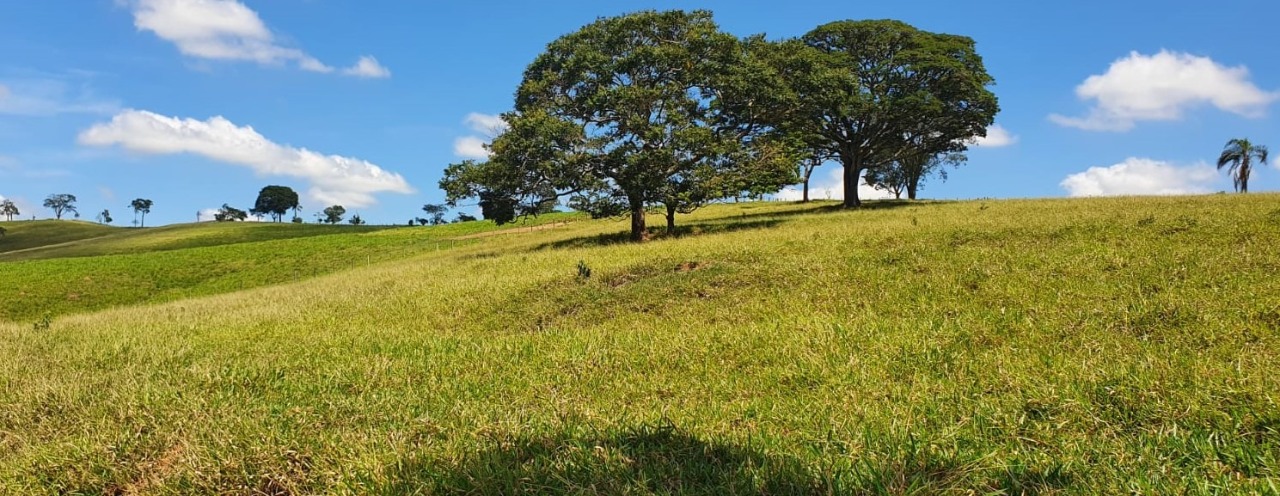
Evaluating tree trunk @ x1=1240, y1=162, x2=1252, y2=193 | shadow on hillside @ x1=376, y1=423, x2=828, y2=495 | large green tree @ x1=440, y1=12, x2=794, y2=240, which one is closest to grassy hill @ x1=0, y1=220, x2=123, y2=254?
large green tree @ x1=440, y1=12, x2=794, y2=240

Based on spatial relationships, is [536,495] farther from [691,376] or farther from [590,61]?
[590,61]

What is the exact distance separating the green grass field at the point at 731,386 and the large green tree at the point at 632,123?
1334 centimetres

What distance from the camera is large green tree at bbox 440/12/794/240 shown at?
24719mm

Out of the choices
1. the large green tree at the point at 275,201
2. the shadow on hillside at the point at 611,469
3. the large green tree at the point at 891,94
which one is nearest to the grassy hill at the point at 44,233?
the large green tree at the point at 275,201

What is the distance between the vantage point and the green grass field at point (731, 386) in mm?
3756

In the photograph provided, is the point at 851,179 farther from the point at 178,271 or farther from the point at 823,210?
the point at 178,271

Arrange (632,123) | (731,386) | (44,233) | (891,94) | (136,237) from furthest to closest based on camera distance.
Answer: (44,233) < (136,237) < (891,94) < (632,123) < (731,386)

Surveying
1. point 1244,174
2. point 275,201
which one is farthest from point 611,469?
point 275,201

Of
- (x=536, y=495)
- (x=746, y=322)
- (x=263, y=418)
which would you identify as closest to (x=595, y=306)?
(x=746, y=322)

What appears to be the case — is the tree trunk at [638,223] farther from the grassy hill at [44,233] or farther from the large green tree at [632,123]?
the grassy hill at [44,233]

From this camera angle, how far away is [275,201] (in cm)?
17888

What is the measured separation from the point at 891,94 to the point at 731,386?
Answer: 3625cm

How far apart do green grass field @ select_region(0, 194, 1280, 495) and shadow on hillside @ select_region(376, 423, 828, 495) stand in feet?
0.06

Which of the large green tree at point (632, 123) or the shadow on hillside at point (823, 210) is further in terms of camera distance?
the shadow on hillside at point (823, 210)
